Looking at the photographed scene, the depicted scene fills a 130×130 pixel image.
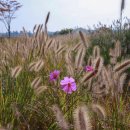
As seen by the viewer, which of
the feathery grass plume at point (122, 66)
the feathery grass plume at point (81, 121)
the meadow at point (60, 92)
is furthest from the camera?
the feathery grass plume at point (122, 66)

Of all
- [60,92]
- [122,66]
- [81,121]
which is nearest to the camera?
[81,121]

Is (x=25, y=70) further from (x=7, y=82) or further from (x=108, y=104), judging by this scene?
(x=108, y=104)

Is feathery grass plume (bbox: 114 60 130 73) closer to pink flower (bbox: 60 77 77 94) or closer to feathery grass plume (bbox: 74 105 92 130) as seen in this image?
pink flower (bbox: 60 77 77 94)

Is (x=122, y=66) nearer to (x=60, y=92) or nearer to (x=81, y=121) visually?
(x=60, y=92)

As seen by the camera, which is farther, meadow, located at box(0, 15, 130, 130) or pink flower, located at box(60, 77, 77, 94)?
pink flower, located at box(60, 77, 77, 94)

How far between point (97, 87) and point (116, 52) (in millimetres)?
356

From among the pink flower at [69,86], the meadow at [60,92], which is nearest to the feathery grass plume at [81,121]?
the meadow at [60,92]

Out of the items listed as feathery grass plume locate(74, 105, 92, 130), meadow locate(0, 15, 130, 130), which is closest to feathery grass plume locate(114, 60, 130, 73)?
meadow locate(0, 15, 130, 130)

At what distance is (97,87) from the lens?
2562 mm

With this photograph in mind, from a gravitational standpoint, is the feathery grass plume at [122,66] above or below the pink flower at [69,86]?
above

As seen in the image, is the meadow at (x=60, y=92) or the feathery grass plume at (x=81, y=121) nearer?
the feathery grass plume at (x=81, y=121)

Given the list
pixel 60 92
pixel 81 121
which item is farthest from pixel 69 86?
A: pixel 81 121

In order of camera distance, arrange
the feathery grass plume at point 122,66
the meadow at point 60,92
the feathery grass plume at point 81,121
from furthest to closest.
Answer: the feathery grass plume at point 122,66, the meadow at point 60,92, the feathery grass plume at point 81,121

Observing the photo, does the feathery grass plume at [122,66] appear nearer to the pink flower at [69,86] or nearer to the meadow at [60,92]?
the meadow at [60,92]
